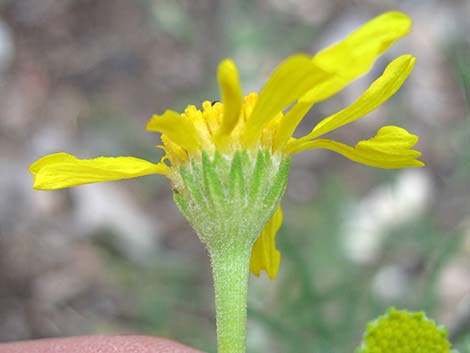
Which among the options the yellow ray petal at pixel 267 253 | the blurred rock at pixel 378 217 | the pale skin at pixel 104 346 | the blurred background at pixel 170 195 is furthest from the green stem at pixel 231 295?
the blurred rock at pixel 378 217

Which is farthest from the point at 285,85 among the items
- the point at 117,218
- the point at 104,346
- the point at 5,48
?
the point at 5,48

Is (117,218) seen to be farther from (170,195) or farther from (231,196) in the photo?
(231,196)

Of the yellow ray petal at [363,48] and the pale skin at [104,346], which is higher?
the yellow ray petal at [363,48]

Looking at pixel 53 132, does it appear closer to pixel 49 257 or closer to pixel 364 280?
pixel 49 257

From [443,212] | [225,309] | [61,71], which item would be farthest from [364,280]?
[61,71]

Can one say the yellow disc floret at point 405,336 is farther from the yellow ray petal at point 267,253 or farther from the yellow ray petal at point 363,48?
the yellow ray petal at point 363,48

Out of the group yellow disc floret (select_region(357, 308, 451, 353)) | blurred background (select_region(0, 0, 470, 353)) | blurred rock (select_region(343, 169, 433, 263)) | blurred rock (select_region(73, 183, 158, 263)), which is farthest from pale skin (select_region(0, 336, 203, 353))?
blurred rock (select_region(73, 183, 158, 263))
